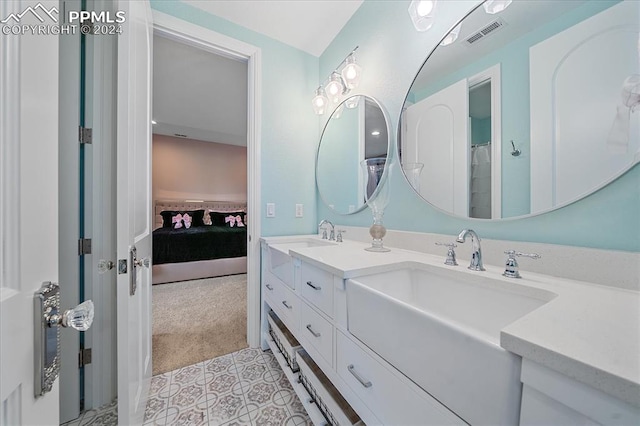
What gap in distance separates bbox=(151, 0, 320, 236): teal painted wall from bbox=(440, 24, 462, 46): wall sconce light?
119cm

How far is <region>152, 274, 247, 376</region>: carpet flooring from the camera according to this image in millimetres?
1695

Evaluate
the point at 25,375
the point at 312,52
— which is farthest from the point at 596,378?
the point at 312,52

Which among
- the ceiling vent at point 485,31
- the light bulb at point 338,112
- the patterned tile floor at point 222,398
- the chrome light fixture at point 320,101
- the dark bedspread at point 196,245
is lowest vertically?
the patterned tile floor at point 222,398

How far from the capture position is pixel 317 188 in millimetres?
2090

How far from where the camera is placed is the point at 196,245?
3.76 metres

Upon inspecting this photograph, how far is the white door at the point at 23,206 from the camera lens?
1.06 feet

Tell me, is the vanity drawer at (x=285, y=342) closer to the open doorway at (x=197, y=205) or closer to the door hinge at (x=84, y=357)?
the open doorway at (x=197, y=205)

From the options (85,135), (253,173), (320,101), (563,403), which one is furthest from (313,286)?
(320,101)

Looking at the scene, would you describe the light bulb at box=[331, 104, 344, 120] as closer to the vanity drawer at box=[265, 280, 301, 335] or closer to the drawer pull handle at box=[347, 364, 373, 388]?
the vanity drawer at box=[265, 280, 301, 335]

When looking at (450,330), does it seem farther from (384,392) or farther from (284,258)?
(284,258)

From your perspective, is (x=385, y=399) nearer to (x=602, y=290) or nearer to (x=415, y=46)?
(x=602, y=290)

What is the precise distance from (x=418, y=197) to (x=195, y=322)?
2205mm

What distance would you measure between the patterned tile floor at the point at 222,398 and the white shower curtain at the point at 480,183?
1.29 meters

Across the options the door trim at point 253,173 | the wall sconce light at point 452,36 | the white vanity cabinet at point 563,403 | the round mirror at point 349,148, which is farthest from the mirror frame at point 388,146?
the white vanity cabinet at point 563,403
